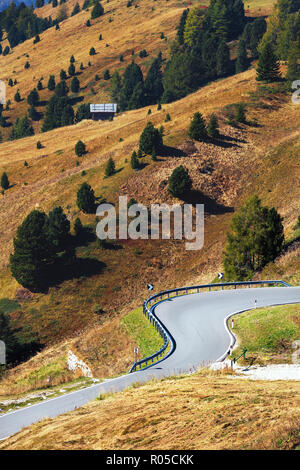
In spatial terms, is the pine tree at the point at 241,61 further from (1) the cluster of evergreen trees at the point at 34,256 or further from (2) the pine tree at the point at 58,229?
(1) the cluster of evergreen trees at the point at 34,256

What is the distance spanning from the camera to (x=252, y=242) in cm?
4469

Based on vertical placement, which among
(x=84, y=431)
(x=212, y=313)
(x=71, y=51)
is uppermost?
(x=71, y=51)

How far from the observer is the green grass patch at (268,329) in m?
27.1

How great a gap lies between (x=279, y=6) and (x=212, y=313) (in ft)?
391

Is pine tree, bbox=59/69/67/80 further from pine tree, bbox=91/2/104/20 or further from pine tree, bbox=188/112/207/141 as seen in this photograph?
pine tree, bbox=188/112/207/141

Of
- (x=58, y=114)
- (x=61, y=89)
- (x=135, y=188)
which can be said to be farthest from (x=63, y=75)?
(x=135, y=188)

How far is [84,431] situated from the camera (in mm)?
16344

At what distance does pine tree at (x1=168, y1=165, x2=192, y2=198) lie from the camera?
64.5 metres

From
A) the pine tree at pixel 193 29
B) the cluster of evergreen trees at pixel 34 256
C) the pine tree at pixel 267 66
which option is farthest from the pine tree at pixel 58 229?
the pine tree at pixel 193 29

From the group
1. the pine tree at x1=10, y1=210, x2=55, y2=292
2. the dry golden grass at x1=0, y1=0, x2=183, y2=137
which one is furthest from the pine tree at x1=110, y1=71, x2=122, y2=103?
the pine tree at x1=10, y1=210, x2=55, y2=292

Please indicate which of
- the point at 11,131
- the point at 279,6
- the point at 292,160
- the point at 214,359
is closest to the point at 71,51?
the point at 11,131

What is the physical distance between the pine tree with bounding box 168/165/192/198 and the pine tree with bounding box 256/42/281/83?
38.8 metres

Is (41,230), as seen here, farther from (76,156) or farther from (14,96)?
(14,96)

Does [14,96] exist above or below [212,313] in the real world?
above
